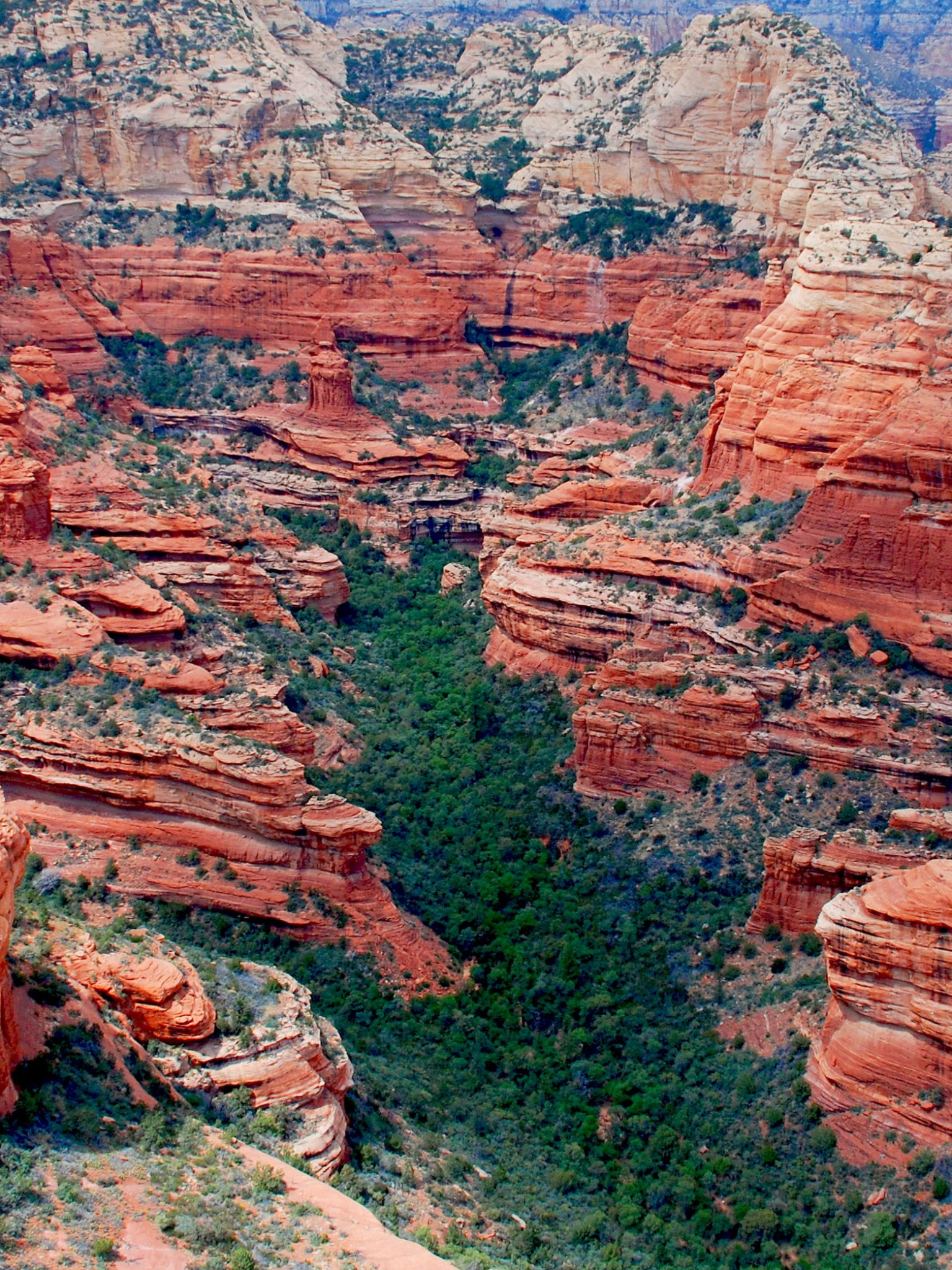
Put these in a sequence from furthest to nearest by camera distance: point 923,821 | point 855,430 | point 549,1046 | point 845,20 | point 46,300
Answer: point 845,20
point 46,300
point 855,430
point 923,821
point 549,1046

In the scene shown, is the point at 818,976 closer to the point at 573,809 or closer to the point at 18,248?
the point at 573,809

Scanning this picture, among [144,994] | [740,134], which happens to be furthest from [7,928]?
[740,134]

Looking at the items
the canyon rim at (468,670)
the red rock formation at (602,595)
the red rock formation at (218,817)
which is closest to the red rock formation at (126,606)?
the canyon rim at (468,670)

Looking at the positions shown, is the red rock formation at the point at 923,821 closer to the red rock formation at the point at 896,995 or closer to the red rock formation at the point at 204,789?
the red rock formation at the point at 896,995

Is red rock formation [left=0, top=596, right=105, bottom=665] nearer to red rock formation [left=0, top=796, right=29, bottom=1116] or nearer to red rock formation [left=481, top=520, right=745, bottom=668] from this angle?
red rock formation [left=481, top=520, right=745, bottom=668]

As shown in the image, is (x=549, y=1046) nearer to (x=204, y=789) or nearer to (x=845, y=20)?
(x=204, y=789)

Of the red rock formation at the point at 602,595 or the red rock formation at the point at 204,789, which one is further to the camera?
the red rock formation at the point at 602,595
